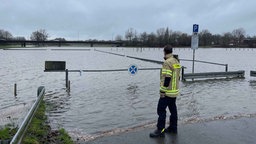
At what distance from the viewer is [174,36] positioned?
180375 mm

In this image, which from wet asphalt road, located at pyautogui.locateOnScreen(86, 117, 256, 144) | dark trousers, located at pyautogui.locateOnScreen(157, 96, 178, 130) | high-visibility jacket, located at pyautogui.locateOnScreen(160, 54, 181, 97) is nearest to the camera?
wet asphalt road, located at pyautogui.locateOnScreen(86, 117, 256, 144)

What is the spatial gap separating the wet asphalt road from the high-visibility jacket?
103 cm

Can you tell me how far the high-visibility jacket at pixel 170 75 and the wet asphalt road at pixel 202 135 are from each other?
1027mm

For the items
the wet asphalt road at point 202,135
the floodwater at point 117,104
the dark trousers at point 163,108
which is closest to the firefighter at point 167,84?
the dark trousers at point 163,108

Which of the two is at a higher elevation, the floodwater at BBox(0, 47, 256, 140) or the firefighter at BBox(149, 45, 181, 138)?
the firefighter at BBox(149, 45, 181, 138)

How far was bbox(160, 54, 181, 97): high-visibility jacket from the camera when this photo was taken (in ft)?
24.3

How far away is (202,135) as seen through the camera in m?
7.63

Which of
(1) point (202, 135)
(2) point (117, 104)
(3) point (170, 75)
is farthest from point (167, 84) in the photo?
(2) point (117, 104)

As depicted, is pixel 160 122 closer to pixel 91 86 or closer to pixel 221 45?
pixel 91 86

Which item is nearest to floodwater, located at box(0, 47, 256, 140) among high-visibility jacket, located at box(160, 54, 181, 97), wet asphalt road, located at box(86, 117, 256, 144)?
wet asphalt road, located at box(86, 117, 256, 144)

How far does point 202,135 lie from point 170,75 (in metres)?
1.59

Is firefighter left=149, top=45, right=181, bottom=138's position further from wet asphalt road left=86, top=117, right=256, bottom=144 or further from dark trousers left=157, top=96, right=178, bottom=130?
wet asphalt road left=86, top=117, right=256, bottom=144

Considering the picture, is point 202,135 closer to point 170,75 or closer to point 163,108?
point 163,108

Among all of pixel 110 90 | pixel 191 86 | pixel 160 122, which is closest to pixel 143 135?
pixel 160 122
